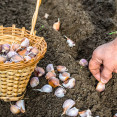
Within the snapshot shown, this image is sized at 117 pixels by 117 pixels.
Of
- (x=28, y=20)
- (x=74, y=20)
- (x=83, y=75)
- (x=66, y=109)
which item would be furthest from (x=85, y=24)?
(x=66, y=109)

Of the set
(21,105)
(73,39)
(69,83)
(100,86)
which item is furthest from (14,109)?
(73,39)

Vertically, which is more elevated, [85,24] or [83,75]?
[85,24]

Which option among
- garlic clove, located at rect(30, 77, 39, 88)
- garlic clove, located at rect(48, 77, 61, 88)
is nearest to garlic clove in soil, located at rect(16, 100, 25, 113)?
garlic clove, located at rect(30, 77, 39, 88)

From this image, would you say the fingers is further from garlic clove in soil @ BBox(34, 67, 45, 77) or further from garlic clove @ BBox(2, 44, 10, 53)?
garlic clove @ BBox(2, 44, 10, 53)

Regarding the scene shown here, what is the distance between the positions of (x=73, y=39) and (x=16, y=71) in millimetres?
1345

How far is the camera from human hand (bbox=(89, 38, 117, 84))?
1724mm

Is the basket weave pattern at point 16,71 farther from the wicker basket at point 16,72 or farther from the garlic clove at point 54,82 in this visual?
the garlic clove at point 54,82

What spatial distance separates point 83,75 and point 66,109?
467 millimetres

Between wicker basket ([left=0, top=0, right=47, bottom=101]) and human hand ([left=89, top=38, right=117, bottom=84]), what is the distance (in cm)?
52

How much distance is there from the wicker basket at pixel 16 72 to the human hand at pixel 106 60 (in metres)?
0.52

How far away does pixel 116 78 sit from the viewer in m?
2.05

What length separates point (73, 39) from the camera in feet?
8.66

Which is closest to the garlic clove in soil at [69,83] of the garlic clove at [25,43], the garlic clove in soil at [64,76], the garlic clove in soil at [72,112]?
the garlic clove in soil at [64,76]

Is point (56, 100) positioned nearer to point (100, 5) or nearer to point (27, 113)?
point (27, 113)
